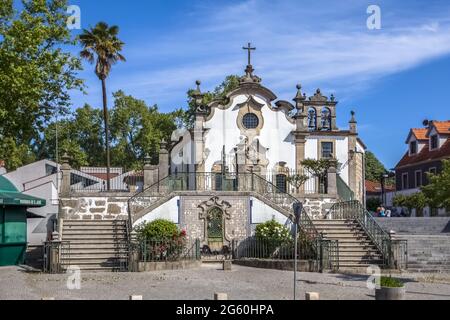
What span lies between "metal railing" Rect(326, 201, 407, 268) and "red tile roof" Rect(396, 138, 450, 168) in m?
19.8

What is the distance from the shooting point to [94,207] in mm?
29078

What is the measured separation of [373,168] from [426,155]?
33628 mm

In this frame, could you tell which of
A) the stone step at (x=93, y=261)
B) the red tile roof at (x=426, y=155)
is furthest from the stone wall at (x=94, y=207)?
the red tile roof at (x=426, y=155)

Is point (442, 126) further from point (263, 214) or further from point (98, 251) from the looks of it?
point (98, 251)

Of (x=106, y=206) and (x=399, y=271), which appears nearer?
(x=399, y=271)

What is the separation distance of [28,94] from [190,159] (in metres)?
14.9

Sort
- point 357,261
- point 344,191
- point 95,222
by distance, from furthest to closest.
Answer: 1. point 344,191
2. point 95,222
3. point 357,261

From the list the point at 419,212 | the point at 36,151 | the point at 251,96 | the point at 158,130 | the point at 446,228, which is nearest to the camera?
the point at 446,228

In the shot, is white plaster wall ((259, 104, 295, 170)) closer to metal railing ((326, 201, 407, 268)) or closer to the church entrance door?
metal railing ((326, 201, 407, 268))

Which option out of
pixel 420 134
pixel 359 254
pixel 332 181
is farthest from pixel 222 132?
pixel 420 134

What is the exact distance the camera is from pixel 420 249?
83.7 feet
